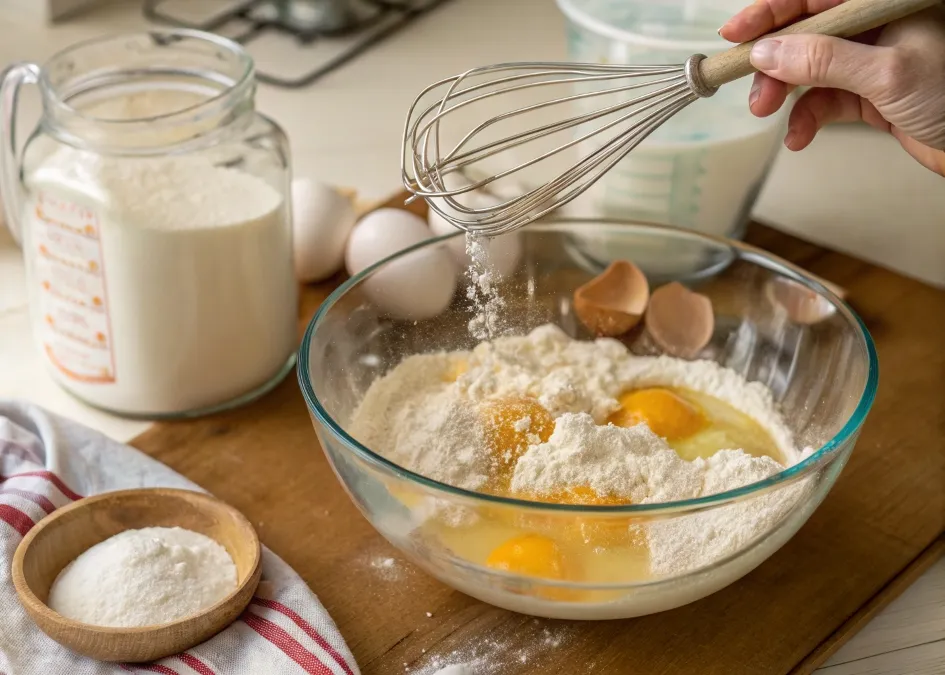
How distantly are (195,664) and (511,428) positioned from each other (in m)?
0.32

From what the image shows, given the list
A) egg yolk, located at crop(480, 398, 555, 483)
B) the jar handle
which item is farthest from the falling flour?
the jar handle

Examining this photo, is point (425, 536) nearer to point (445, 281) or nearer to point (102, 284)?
point (445, 281)

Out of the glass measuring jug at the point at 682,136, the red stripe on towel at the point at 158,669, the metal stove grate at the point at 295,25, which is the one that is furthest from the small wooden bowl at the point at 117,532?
the metal stove grate at the point at 295,25

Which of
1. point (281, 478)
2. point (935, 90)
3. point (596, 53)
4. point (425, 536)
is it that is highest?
point (935, 90)

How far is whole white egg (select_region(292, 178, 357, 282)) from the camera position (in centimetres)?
126

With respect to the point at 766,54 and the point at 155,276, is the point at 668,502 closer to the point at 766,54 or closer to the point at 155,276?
the point at 766,54

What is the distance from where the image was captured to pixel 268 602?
2.90 feet

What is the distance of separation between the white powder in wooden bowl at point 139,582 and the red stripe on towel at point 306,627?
3cm

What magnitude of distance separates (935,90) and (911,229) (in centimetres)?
79

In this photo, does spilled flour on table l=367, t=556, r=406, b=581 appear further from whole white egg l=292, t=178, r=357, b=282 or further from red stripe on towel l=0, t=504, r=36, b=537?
whole white egg l=292, t=178, r=357, b=282

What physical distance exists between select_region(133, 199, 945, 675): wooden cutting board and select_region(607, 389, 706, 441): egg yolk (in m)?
0.14

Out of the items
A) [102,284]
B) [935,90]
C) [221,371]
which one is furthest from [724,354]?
[102,284]

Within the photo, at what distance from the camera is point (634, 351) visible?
1131 millimetres

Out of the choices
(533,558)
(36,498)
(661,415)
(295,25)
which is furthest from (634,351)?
(295,25)
